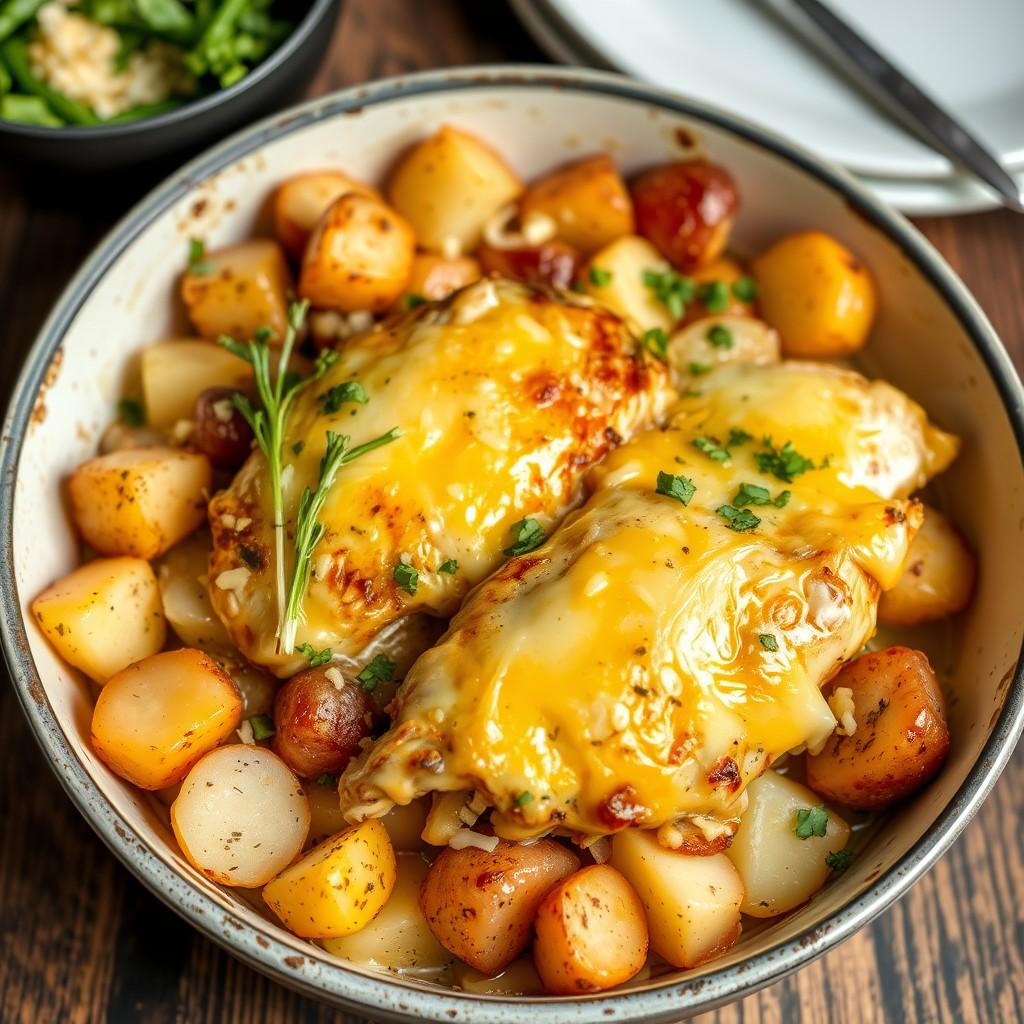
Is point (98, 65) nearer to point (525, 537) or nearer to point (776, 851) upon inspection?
point (525, 537)

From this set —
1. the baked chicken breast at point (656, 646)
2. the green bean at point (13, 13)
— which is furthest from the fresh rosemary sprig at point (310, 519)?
the green bean at point (13, 13)

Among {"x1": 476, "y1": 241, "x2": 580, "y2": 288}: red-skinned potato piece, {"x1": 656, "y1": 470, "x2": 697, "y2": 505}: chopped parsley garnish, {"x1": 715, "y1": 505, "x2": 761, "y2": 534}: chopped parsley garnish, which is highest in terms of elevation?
{"x1": 476, "y1": 241, "x2": 580, "y2": 288}: red-skinned potato piece

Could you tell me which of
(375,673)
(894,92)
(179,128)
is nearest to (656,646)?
(375,673)

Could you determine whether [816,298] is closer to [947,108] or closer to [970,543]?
[970,543]

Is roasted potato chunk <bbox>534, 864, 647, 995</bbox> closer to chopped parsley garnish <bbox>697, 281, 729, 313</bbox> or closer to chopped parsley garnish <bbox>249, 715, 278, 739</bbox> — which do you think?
chopped parsley garnish <bbox>249, 715, 278, 739</bbox>

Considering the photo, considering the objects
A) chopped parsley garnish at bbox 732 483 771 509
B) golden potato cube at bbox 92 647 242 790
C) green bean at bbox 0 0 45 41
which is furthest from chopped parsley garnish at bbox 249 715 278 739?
green bean at bbox 0 0 45 41

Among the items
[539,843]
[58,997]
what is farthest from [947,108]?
[58,997]
